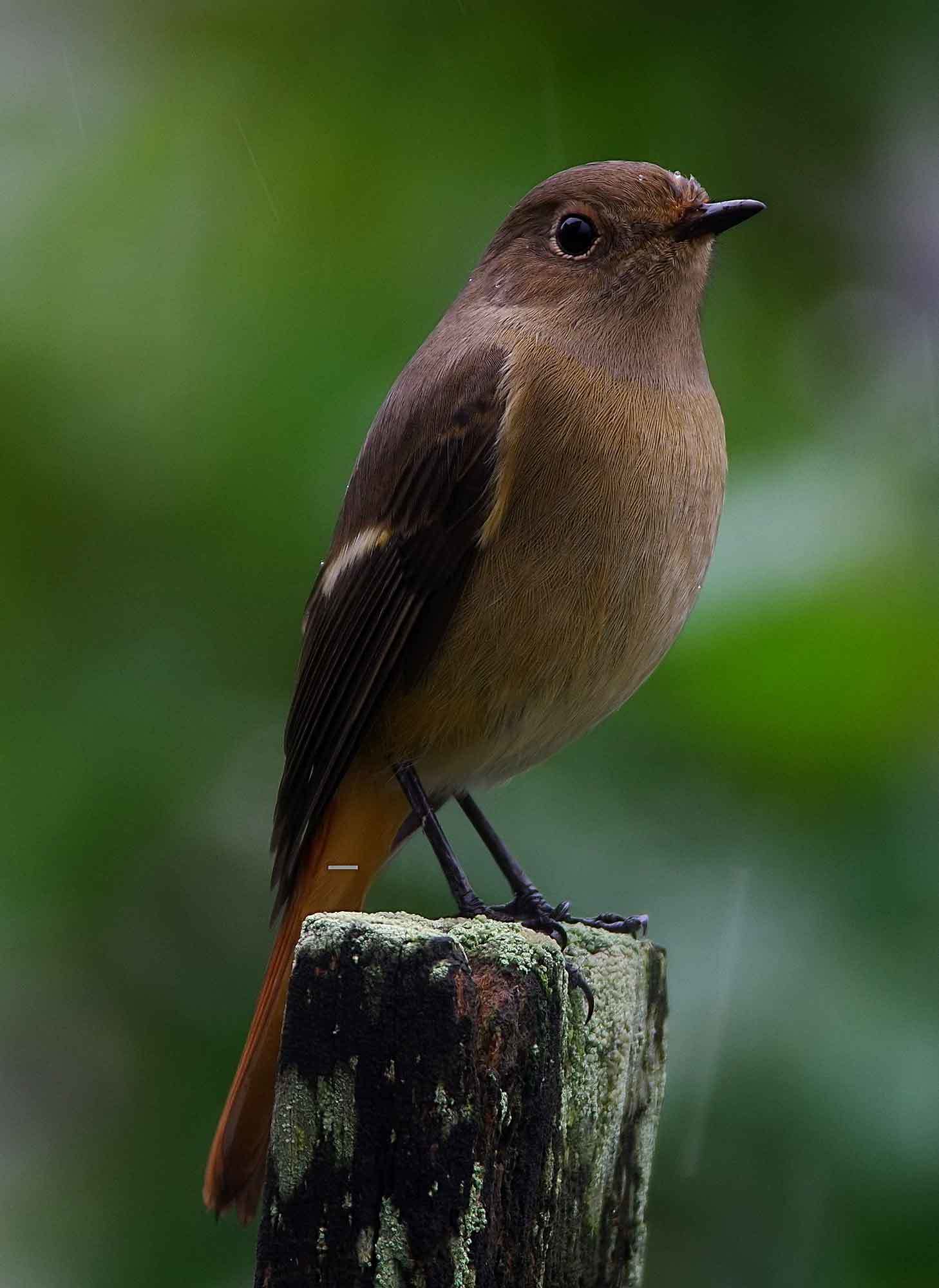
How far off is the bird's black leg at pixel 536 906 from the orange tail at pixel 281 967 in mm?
264

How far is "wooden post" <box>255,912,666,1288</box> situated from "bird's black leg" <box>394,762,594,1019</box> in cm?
88

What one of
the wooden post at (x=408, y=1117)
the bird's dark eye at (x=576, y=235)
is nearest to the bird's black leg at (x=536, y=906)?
the wooden post at (x=408, y=1117)

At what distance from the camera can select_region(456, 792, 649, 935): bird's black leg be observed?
284cm

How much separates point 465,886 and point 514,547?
60 cm

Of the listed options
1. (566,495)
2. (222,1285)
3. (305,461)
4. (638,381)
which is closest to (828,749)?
(566,495)

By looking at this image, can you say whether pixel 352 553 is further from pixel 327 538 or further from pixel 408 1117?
pixel 408 1117

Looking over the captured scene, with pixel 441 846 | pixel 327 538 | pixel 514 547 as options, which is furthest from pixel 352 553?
pixel 441 846

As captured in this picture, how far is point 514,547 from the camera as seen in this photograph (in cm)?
288

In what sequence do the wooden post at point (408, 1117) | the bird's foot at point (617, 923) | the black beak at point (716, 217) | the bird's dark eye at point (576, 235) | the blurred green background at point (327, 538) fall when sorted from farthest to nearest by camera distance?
the bird's dark eye at point (576, 235) → the black beak at point (716, 217) → the bird's foot at point (617, 923) → the blurred green background at point (327, 538) → the wooden post at point (408, 1117)

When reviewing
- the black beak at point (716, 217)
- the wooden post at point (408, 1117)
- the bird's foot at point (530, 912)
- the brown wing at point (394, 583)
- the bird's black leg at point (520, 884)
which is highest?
the black beak at point (716, 217)

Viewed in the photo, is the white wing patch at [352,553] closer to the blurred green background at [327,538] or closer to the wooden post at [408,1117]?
the blurred green background at [327,538]

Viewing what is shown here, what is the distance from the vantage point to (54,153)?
3141 millimetres

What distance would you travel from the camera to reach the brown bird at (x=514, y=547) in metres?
2.87

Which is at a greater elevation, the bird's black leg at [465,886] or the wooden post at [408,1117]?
the bird's black leg at [465,886]
